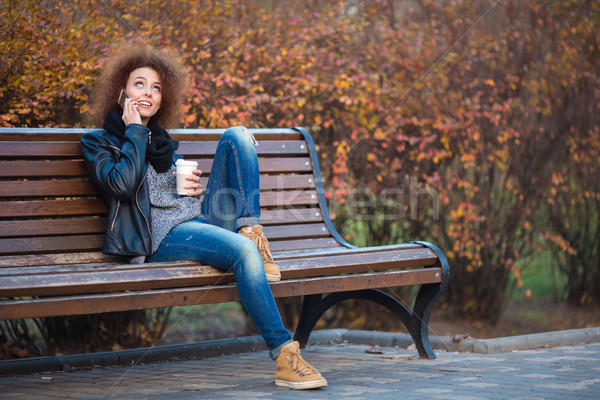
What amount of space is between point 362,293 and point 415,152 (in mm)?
2395

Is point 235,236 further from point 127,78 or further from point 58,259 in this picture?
point 127,78

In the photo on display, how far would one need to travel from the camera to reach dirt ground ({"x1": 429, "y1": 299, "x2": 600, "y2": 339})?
7230 millimetres

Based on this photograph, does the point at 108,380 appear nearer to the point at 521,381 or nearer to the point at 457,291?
the point at 521,381

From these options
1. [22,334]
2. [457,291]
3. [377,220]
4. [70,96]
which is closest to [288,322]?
[377,220]

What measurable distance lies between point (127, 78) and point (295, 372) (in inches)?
71.3

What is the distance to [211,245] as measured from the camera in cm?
360

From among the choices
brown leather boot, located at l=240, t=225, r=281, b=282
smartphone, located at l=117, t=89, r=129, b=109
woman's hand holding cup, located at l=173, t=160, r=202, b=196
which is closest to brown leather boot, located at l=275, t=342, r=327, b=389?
brown leather boot, located at l=240, t=225, r=281, b=282

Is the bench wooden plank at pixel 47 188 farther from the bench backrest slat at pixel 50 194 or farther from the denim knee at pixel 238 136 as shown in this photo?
the denim knee at pixel 238 136

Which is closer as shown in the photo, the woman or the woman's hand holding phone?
the woman

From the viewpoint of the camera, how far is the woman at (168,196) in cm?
351

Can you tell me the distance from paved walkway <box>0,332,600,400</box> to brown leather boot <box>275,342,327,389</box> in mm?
44

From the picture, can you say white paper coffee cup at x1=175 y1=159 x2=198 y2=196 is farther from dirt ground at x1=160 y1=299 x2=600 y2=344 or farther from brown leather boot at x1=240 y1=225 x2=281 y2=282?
dirt ground at x1=160 y1=299 x2=600 y2=344

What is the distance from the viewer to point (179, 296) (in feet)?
11.3

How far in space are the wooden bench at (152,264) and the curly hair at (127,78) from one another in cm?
22
